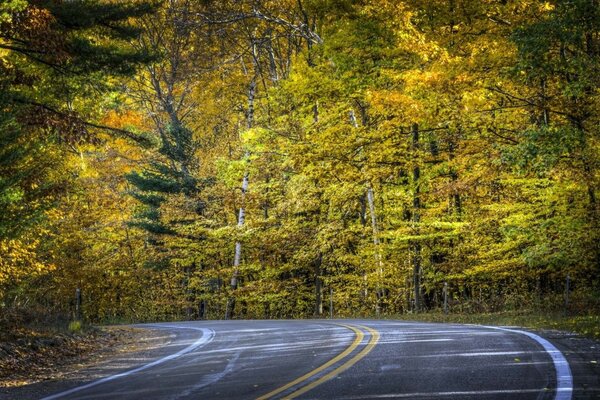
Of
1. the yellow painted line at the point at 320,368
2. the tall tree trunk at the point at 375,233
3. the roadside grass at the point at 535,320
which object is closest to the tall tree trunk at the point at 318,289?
the tall tree trunk at the point at 375,233

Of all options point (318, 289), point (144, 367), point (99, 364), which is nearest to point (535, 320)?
point (144, 367)

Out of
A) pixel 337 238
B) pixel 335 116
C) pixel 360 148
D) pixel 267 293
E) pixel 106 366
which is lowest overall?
pixel 106 366

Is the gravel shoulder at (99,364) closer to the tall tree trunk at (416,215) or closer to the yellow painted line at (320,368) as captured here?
the yellow painted line at (320,368)

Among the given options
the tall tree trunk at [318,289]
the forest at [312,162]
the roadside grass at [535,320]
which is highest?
the forest at [312,162]

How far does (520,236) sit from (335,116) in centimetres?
928

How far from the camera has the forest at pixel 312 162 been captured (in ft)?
50.9

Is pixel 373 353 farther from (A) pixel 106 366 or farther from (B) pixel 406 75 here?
(B) pixel 406 75

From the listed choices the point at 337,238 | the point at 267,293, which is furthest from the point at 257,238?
the point at 337,238

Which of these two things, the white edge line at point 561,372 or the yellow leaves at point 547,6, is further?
the yellow leaves at point 547,6

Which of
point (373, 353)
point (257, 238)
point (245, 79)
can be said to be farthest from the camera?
point (245, 79)

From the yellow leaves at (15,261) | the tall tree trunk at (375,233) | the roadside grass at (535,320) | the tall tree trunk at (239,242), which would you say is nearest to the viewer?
the roadside grass at (535,320)

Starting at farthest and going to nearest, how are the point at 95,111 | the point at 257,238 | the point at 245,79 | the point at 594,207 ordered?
the point at 245,79
the point at 257,238
the point at 95,111
the point at 594,207

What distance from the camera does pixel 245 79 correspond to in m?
34.7

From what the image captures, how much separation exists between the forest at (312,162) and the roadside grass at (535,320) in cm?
125
